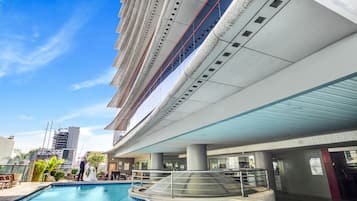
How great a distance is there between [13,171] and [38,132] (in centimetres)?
4346

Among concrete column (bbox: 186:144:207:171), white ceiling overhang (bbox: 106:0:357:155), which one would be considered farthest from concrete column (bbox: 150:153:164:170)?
white ceiling overhang (bbox: 106:0:357:155)

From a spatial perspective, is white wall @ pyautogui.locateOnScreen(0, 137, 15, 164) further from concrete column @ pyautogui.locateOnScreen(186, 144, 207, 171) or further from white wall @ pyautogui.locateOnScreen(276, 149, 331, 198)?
white wall @ pyautogui.locateOnScreen(276, 149, 331, 198)

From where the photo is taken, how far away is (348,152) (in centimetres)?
936

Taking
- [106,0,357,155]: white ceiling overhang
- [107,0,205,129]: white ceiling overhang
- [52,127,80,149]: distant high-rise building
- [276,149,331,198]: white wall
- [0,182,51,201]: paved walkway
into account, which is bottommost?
[0,182,51,201]: paved walkway

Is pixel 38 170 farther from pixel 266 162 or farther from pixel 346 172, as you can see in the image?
pixel 346 172

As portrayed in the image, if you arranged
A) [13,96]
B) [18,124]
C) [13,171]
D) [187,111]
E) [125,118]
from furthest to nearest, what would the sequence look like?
[18,124] → [13,96] → [125,118] → [13,171] → [187,111]

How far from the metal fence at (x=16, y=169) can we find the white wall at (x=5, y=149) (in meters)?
22.6

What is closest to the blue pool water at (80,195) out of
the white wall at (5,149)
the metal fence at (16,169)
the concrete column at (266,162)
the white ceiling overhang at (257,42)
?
the metal fence at (16,169)

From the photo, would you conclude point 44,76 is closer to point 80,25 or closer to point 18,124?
point 80,25

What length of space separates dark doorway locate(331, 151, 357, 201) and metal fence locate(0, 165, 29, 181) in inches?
797

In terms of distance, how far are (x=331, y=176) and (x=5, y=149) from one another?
43.6 meters

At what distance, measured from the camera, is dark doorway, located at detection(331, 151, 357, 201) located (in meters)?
9.21

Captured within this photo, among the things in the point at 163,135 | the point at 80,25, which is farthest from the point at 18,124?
the point at 163,135

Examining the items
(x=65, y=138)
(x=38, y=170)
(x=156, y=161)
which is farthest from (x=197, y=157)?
(x=65, y=138)
